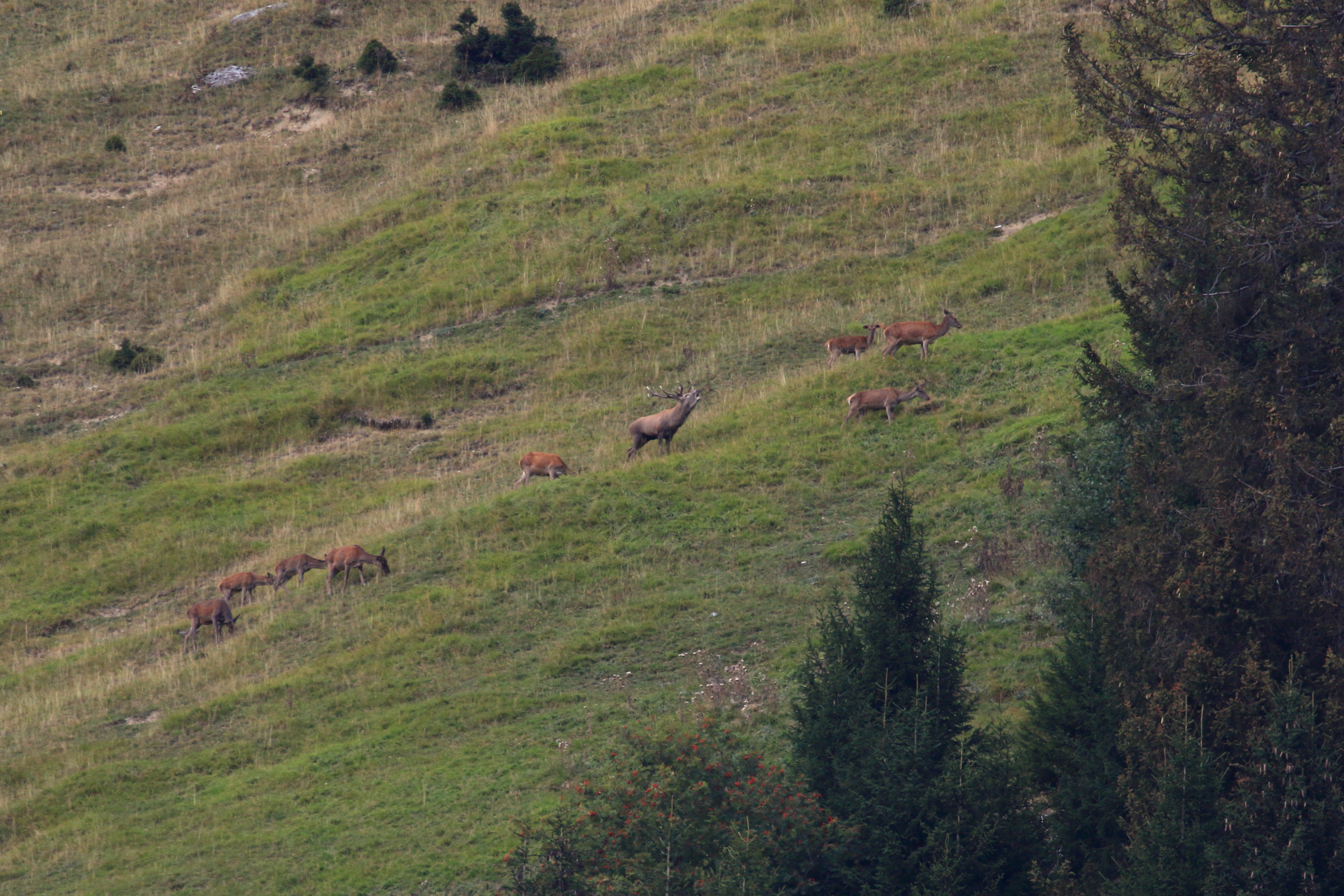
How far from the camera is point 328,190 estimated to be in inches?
1934

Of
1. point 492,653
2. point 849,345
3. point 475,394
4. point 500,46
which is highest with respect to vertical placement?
point 500,46

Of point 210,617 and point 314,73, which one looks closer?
point 210,617

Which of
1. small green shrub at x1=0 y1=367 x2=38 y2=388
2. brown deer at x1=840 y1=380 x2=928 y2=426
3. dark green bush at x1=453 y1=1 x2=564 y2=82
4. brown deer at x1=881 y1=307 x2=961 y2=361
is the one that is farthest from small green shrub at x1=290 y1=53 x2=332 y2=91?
brown deer at x1=840 y1=380 x2=928 y2=426

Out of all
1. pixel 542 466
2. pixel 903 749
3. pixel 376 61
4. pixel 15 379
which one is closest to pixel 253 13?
pixel 376 61

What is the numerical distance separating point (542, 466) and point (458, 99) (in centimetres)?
2735

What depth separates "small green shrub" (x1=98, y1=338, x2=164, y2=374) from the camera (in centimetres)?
4034

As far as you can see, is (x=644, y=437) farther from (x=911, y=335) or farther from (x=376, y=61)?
(x=376, y=61)

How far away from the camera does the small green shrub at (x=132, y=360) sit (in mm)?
40344

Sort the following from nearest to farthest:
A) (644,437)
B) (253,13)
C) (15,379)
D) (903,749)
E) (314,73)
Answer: (903,749) < (644,437) < (15,379) < (314,73) < (253,13)

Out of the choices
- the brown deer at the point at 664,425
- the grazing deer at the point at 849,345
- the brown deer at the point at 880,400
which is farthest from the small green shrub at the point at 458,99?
the brown deer at the point at 880,400

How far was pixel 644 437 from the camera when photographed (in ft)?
97.1

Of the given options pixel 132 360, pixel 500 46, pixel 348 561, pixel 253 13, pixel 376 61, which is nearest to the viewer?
A: pixel 348 561

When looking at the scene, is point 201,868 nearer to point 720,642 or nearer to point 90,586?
point 720,642

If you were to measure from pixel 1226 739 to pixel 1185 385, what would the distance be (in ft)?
11.1
